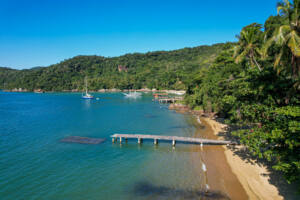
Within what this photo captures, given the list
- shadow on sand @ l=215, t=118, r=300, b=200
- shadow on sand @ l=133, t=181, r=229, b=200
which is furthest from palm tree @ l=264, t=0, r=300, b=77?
shadow on sand @ l=133, t=181, r=229, b=200

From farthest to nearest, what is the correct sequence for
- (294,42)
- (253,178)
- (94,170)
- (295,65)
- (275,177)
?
1. (94,170)
2. (253,178)
3. (275,177)
4. (295,65)
5. (294,42)

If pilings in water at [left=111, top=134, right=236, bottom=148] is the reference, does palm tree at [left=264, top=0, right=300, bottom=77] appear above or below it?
above

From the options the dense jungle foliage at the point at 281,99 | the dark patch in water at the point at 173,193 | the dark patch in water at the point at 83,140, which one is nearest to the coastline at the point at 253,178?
the dense jungle foliage at the point at 281,99

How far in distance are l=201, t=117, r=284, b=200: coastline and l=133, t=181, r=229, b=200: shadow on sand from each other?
2.35 m

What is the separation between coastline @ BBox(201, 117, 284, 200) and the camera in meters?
13.0

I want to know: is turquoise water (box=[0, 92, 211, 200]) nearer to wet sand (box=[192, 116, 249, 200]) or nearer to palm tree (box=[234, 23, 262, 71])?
wet sand (box=[192, 116, 249, 200])

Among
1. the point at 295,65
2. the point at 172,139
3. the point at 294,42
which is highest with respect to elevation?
the point at 294,42

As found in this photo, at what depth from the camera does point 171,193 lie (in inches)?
552

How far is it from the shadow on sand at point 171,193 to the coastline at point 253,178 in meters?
2.35

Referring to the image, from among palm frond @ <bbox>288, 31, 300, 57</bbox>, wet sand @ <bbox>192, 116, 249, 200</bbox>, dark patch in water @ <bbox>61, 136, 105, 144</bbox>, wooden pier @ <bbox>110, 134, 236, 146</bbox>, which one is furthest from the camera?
dark patch in water @ <bbox>61, 136, 105, 144</bbox>

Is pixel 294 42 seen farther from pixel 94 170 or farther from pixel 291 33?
pixel 94 170

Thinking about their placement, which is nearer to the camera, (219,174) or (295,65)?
(295,65)

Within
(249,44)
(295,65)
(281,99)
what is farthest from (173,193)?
(249,44)

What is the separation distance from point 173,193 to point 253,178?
6724 mm
